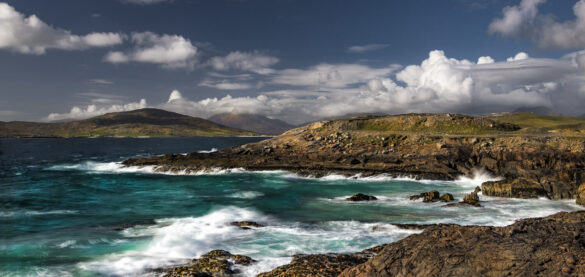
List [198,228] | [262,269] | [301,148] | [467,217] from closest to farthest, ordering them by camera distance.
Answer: [262,269] → [198,228] → [467,217] → [301,148]

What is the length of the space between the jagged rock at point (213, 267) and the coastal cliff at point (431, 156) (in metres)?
25.0

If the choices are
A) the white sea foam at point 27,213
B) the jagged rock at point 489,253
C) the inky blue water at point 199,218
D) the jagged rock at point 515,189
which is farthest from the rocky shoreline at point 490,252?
the white sea foam at point 27,213

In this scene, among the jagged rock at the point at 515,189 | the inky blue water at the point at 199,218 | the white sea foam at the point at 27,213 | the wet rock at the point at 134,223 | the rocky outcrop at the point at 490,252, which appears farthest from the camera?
the jagged rock at the point at 515,189

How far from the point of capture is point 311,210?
24.8m

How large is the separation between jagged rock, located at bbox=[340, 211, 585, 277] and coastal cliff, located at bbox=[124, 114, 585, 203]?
77.1 ft

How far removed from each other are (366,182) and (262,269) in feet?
96.1

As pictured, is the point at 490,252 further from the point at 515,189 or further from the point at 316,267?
the point at 515,189

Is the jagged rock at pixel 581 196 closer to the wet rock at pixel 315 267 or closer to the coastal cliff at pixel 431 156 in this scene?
the coastal cliff at pixel 431 156

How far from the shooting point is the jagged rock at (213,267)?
11.1 metres

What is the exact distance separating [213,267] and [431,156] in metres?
41.4

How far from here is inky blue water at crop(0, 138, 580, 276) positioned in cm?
1482

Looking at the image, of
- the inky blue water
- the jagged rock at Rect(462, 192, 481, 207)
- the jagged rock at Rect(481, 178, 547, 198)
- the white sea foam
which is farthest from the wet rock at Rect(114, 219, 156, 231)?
the jagged rock at Rect(481, 178, 547, 198)

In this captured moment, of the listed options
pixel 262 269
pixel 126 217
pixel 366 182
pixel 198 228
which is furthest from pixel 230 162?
pixel 262 269

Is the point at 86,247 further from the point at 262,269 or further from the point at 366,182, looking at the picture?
the point at 366,182
